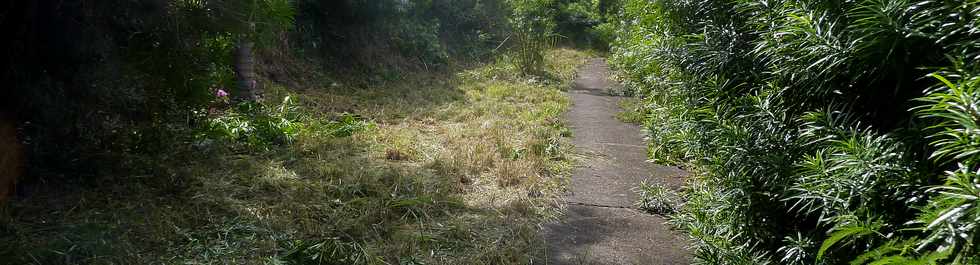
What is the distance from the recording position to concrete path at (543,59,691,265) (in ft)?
10.6

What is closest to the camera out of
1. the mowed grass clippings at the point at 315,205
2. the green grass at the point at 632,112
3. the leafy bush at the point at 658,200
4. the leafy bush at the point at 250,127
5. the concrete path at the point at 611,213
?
the mowed grass clippings at the point at 315,205

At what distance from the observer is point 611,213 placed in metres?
3.89

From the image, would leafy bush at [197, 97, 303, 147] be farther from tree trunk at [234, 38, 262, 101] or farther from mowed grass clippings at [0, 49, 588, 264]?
tree trunk at [234, 38, 262, 101]

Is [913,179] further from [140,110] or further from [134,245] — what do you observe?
[140,110]

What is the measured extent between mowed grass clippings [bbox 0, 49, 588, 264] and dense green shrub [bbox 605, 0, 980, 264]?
1035 millimetres

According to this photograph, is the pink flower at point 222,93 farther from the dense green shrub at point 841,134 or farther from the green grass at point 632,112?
the green grass at point 632,112

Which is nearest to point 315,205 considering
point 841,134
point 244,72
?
point 841,134

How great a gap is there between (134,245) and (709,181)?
282 cm

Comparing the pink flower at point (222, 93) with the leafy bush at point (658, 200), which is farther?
the pink flower at point (222, 93)

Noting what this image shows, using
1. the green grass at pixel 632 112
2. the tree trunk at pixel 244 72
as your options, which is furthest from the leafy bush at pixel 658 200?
the tree trunk at pixel 244 72

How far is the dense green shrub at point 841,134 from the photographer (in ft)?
5.36

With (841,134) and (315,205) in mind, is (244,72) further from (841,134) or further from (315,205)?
(841,134)

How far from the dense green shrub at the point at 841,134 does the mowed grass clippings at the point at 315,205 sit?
40.8 inches

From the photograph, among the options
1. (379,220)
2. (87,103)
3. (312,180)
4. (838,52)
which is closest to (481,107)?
(312,180)
